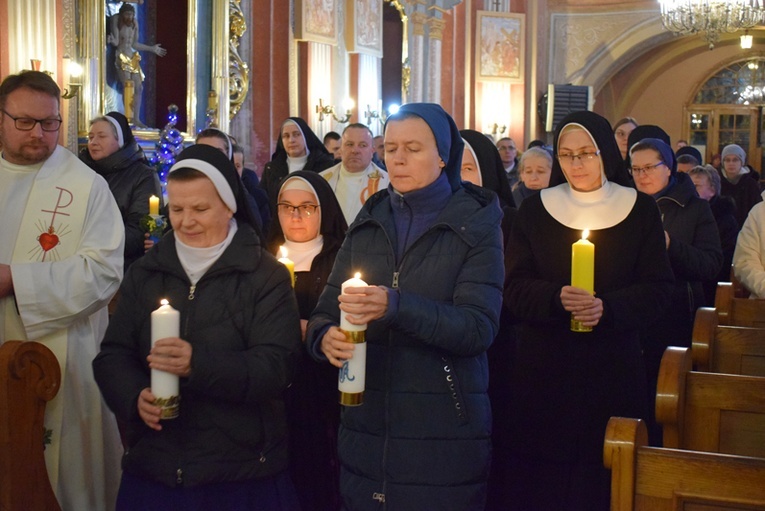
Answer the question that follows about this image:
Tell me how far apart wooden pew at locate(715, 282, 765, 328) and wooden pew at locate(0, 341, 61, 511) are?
291cm

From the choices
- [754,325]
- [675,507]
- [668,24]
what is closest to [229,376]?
[675,507]

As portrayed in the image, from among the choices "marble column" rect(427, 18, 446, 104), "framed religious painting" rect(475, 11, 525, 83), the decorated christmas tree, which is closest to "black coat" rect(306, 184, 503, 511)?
the decorated christmas tree

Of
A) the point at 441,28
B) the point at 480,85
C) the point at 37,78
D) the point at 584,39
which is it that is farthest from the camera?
the point at 584,39

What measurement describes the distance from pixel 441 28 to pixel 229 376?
14330 millimetres

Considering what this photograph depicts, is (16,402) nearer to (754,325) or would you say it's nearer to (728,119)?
(754,325)

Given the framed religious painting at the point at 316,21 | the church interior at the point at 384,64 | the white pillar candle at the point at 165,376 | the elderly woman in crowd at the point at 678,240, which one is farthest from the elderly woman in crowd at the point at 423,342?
the framed religious painting at the point at 316,21

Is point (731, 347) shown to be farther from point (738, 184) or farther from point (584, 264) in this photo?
point (738, 184)

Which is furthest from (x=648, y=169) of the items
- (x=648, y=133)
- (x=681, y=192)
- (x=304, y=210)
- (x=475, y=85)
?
(x=475, y=85)

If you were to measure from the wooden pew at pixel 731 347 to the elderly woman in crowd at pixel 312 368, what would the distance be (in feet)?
4.50

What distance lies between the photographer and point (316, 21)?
38.6 feet

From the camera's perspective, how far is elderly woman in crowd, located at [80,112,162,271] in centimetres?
518

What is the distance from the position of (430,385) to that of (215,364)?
592 mm

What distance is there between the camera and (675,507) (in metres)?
1.98

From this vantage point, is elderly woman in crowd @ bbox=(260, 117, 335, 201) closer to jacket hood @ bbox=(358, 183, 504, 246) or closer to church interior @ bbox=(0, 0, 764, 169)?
church interior @ bbox=(0, 0, 764, 169)
